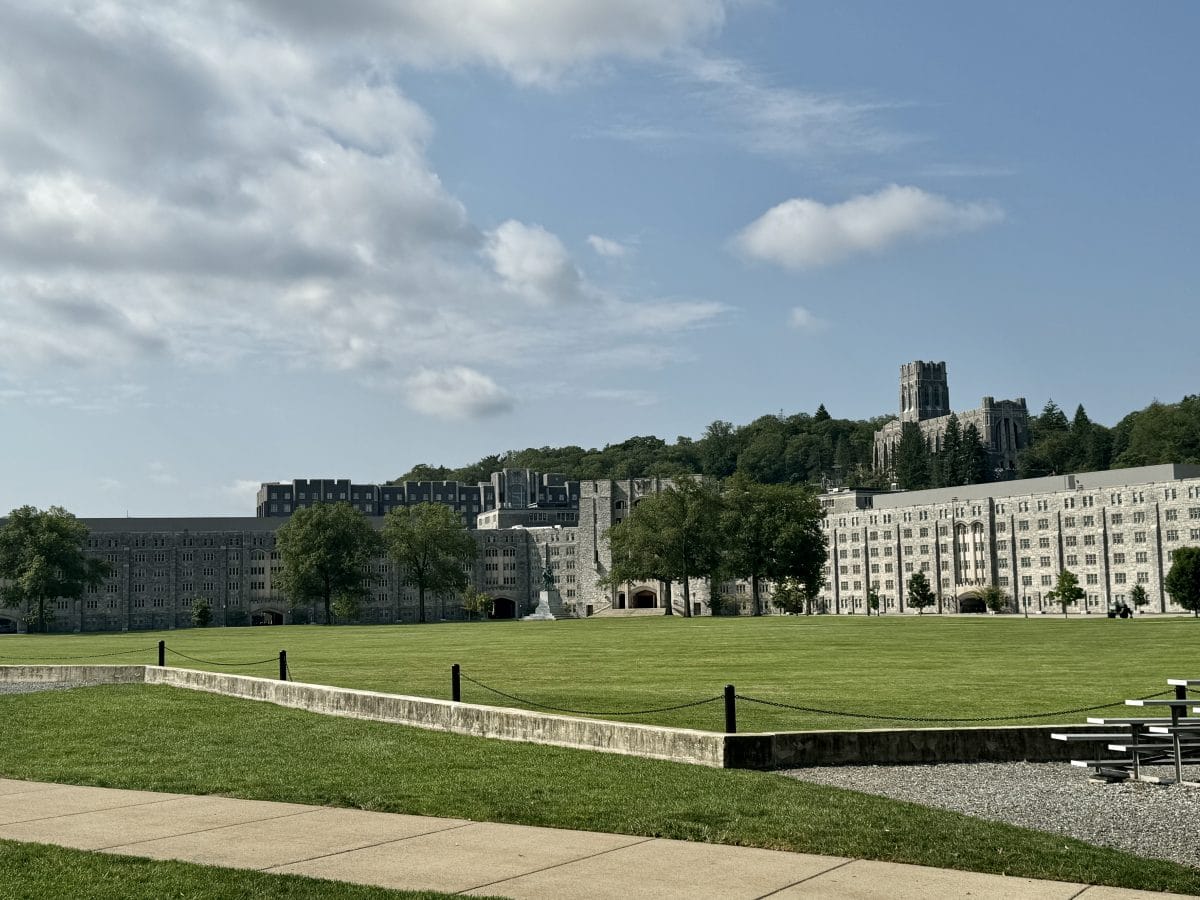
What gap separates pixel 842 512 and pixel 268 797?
18549cm

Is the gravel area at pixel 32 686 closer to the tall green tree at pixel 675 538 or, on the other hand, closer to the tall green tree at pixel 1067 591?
the tall green tree at pixel 675 538

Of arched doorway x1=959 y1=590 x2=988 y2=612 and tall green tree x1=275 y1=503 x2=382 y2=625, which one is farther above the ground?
tall green tree x1=275 y1=503 x2=382 y2=625

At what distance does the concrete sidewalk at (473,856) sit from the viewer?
41.5 ft

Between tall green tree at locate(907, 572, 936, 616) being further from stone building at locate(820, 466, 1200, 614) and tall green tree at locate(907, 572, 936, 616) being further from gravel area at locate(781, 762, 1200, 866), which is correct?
gravel area at locate(781, 762, 1200, 866)

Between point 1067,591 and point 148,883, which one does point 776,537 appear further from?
point 148,883

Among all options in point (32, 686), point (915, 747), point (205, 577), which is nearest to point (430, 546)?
point (205, 577)

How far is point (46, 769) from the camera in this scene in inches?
852

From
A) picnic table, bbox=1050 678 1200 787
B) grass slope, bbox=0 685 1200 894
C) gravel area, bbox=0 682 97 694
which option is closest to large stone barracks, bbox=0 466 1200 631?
gravel area, bbox=0 682 97 694

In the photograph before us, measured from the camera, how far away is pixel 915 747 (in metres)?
21.5

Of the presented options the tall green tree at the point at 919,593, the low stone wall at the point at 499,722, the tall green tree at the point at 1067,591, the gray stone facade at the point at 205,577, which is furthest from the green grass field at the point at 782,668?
the gray stone facade at the point at 205,577

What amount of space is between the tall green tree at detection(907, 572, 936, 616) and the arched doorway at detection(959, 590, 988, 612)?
4.07 metres

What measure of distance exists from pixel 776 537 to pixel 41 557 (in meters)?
80.4

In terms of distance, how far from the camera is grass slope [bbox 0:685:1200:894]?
14.4 metres

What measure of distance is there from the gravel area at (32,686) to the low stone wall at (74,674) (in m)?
0.43
